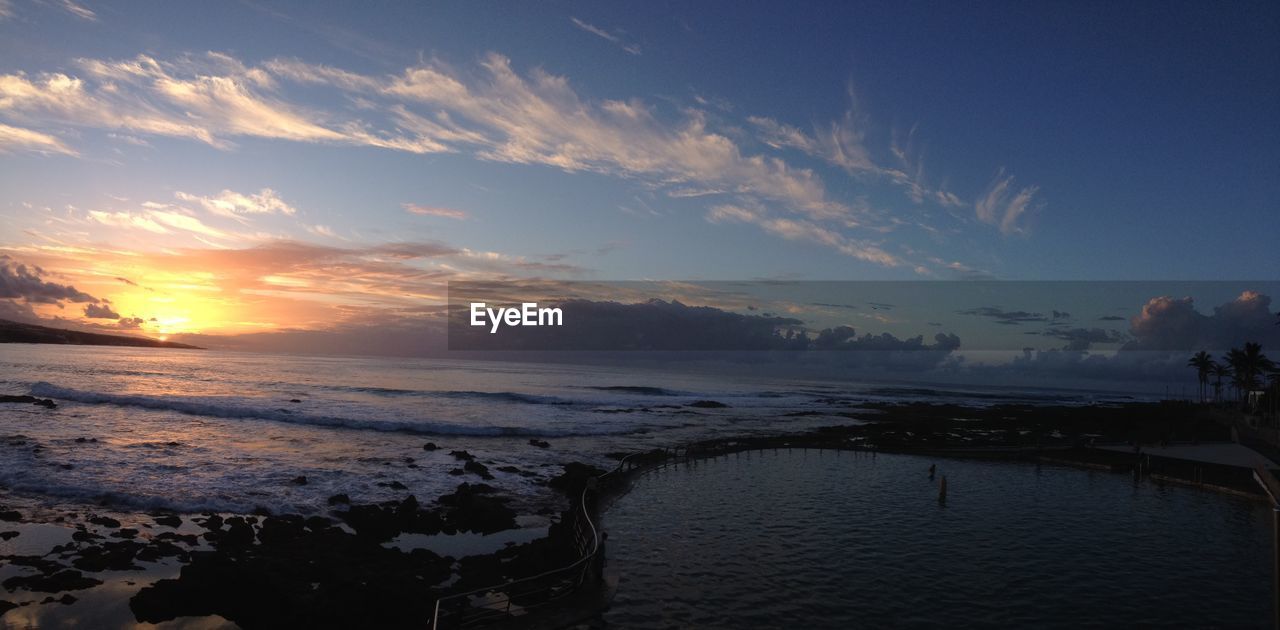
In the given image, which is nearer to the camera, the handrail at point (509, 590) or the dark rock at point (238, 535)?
the handrail at point (509, 590)

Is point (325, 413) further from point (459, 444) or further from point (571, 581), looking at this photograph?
point (571, 581)

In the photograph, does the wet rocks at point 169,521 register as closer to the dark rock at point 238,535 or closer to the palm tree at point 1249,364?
the dark rock at point 238,535

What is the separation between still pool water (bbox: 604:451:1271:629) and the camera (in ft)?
58.1

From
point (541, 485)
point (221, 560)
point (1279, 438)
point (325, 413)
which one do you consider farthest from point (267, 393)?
point (1279, 438)

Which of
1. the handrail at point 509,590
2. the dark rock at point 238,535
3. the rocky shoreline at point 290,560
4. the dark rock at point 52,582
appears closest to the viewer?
the handrail at point 509,590

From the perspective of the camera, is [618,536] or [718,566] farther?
[618,536]

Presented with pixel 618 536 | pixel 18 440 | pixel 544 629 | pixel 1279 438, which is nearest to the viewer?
pixel 544 629

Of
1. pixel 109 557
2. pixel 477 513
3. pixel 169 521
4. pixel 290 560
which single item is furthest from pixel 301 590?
pixel 169 521

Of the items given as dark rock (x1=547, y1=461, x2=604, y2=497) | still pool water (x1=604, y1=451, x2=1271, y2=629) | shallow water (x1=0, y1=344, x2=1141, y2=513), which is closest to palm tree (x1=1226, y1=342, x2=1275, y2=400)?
shallow water (x1=0, y1=344, x2=1141, y2=513)

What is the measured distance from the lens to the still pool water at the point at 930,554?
17.7 meters

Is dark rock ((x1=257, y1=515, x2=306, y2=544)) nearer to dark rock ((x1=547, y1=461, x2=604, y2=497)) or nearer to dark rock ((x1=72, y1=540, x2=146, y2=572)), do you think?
dark rock ((x1=72, y1=540, x2=146, y2=572))

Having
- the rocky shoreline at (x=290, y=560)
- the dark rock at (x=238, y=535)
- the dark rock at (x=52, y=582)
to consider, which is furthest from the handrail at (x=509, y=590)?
the dark rock at (x=52, y=582)

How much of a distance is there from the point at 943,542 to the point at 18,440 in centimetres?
5433

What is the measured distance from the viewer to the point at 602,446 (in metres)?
A: 53.9
